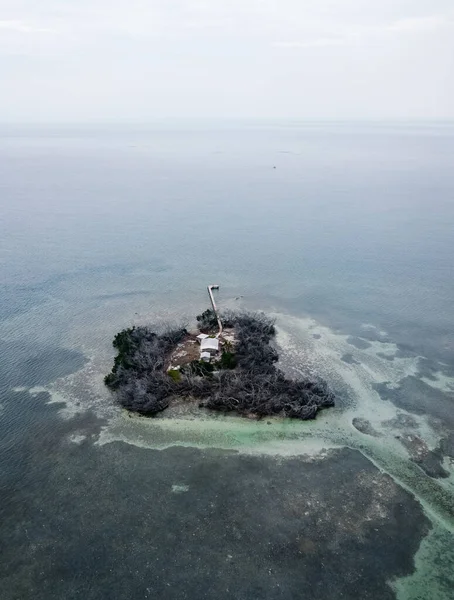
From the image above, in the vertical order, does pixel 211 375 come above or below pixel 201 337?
above

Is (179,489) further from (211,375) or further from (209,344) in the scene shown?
(209,344)

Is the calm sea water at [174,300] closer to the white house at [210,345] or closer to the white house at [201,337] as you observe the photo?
the white house at [210,345]

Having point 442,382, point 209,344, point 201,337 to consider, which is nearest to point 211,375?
point 209,344

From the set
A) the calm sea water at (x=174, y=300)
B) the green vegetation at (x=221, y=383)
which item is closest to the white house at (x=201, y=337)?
A: the green vegetation at (x=221, y=383)

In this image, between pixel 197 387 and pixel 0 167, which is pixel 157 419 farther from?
pixel 0 167

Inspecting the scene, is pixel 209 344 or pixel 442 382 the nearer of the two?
pixel 442 382

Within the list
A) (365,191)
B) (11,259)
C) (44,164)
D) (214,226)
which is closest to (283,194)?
(365,191)

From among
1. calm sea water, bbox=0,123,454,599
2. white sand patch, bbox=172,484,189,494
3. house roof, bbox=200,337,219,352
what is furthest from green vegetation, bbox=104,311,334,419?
white sand patch, bbox=172,484,189,494

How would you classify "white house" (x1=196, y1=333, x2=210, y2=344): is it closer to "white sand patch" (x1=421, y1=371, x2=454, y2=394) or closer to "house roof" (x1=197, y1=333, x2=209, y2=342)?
"house roof" (x1=197, y1=333, x2=209, y2=342)
